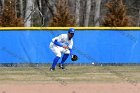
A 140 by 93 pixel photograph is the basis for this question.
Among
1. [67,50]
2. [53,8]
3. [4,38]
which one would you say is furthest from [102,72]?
[53,8]

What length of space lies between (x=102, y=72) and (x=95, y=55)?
7.41 feet

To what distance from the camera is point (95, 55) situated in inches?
719

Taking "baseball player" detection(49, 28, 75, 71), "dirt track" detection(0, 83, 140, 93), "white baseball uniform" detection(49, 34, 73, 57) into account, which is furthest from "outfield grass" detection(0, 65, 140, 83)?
"dirt track" detection(0, 83, 140, 93)

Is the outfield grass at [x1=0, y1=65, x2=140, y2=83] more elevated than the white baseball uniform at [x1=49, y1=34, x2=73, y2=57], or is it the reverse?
the white baseball uniform at [x1=49, y1=34, x2=73, y2=57]

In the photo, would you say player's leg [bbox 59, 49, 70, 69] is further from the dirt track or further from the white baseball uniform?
the dirt track

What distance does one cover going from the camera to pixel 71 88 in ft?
38.3

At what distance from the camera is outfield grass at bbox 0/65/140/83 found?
13.7m

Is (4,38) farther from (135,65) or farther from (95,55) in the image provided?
(135,65)

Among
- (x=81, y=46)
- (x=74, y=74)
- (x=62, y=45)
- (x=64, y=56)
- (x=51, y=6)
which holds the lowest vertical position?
(x=74, y=74)

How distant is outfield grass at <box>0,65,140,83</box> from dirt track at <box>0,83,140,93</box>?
3.57 ft

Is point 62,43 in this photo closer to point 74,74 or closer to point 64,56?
point 64,56

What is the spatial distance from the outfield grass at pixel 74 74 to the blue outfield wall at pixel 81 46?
0.54 meters

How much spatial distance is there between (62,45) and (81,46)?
83.0 inches

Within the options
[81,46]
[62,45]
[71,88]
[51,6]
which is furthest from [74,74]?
[51,6]
